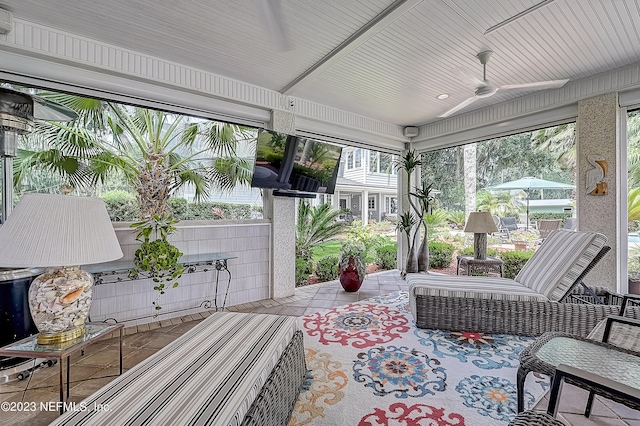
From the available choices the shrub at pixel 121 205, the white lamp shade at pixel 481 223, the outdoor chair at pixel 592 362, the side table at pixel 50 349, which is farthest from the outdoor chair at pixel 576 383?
the shrub at pixel 121 205

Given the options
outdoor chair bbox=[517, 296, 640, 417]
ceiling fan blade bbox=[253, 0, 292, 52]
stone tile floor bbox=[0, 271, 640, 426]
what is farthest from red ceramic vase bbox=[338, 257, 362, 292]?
ceiling fan blade bbox=[253, 0, 292, 52]

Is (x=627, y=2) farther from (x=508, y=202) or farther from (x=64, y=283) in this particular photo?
(x=64, y=283)

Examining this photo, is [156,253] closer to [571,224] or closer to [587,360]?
[587,360]

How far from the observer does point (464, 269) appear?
15.7 ft

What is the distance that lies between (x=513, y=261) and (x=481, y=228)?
1.37m

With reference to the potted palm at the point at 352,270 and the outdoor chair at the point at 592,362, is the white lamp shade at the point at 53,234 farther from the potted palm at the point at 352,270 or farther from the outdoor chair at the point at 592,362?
the potted palm at the point at 352,270

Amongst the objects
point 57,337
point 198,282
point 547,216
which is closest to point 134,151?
point 198,282

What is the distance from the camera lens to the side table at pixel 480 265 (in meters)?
4.44

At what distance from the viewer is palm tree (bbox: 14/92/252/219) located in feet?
10.1

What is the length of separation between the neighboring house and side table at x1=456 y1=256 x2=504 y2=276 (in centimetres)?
350

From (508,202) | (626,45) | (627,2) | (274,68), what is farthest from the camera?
(508,202)

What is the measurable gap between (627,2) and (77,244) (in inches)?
176

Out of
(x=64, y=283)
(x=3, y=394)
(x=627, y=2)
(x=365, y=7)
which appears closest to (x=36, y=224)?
(x=64, y=283)

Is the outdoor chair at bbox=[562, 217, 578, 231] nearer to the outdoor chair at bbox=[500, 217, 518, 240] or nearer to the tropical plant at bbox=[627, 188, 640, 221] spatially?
the tropical plant at bbox=[627, 188, 640, 221]
